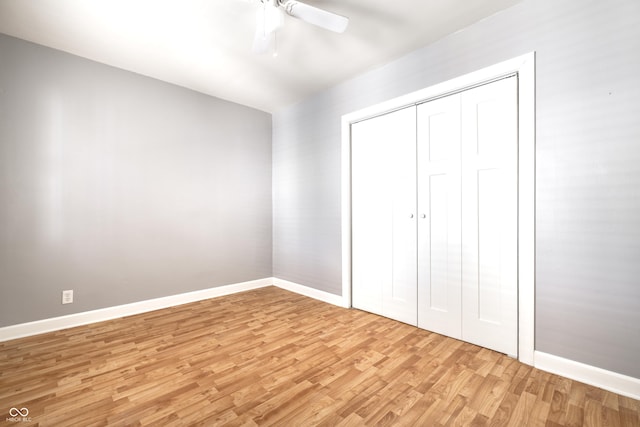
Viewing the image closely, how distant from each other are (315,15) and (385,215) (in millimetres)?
1788

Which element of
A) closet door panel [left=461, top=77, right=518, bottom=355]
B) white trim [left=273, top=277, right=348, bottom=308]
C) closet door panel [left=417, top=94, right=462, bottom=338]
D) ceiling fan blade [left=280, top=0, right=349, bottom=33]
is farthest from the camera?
white trim [left=273, top=277, right=348, bottom=308]

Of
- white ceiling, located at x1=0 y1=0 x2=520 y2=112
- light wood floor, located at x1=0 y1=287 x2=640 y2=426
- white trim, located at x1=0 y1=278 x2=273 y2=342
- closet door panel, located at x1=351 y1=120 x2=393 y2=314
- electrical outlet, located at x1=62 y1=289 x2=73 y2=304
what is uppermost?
white ceiling, located at x1=0 y1=0 x2=520 y2=112

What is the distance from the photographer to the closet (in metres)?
1.98

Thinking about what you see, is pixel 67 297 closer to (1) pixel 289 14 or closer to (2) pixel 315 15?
(1) pixel 289 14

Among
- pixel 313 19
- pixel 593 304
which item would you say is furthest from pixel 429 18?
pixel 593 304

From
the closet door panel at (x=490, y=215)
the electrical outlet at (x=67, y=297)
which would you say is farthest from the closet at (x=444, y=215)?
the electrical outlet at (x=67, y=297)

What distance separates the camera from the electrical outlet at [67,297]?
8.15 ft

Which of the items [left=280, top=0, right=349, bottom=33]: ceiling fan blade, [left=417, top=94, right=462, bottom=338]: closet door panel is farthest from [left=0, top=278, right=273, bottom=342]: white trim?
[left=280, top=0, right=349, bottom=33]: ceiling fan blade

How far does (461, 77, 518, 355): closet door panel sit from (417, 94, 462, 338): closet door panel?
69 mm

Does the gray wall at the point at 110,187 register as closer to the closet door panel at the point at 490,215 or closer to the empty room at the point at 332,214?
the empty room at the point at 332,214

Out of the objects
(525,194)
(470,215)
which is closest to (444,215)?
(470,215)

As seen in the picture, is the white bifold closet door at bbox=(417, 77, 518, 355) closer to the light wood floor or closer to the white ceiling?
the light wood floor

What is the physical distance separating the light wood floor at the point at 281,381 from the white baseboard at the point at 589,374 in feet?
0.17

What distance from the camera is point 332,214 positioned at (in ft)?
10.5
